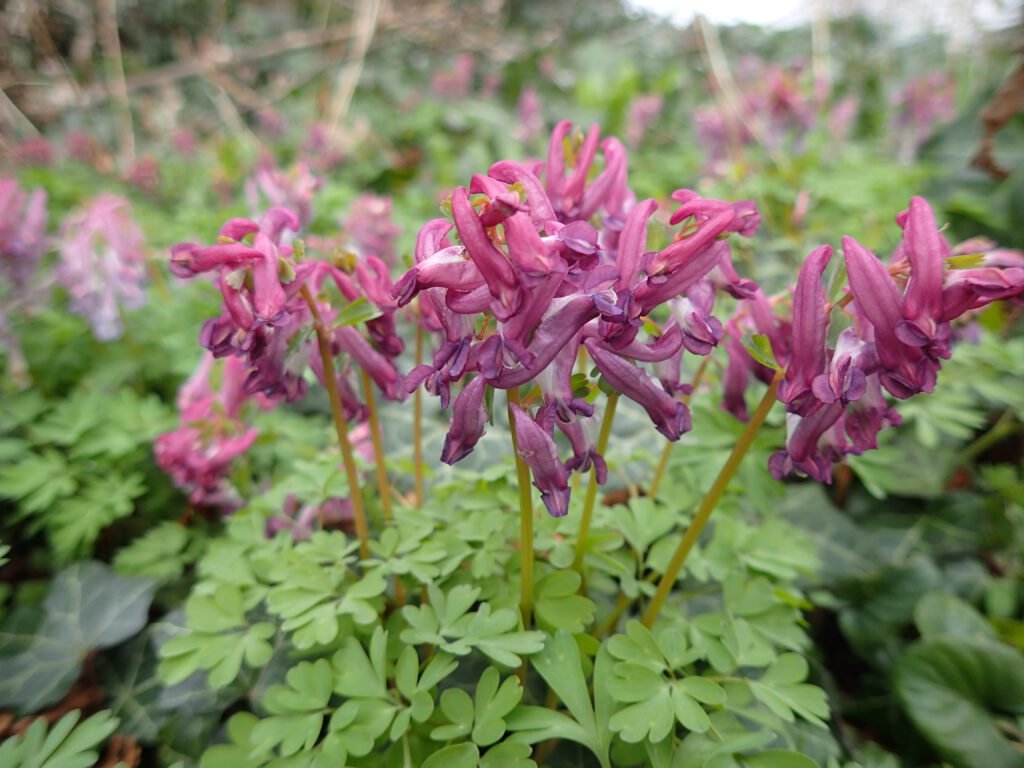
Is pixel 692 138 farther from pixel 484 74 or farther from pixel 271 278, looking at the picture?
pixel 271 278

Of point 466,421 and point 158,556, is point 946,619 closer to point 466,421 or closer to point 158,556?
point 466,421

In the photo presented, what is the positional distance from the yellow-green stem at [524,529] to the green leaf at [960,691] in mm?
922

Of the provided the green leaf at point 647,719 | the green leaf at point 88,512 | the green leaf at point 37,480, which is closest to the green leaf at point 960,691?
the green leaf at point 647,719

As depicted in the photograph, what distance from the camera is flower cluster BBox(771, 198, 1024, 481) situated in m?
0.73

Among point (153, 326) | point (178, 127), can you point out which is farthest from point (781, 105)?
point (178, 127)

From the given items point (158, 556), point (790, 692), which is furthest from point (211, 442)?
point (790, 692)

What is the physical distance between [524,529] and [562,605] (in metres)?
0.15

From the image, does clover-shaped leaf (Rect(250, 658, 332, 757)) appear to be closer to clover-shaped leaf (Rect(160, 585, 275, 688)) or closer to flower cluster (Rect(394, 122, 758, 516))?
clover-shaped leaf (Rect(160, 585, 275, 688))

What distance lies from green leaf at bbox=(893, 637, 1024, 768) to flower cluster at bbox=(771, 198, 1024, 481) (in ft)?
2.52

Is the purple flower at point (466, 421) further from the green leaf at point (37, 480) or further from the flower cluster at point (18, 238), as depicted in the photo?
the flower cluster at point (18, 238)

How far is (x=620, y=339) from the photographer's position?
0.75 m

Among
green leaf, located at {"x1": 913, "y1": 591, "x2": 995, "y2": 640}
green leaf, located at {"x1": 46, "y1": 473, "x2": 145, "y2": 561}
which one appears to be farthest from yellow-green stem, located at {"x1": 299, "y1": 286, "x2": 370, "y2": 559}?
green leaf, located at {"x1": 913, "y1": 591, "x2": 995, "y2": 640}

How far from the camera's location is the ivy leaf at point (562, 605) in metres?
0.94

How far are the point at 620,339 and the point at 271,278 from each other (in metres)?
0.52
